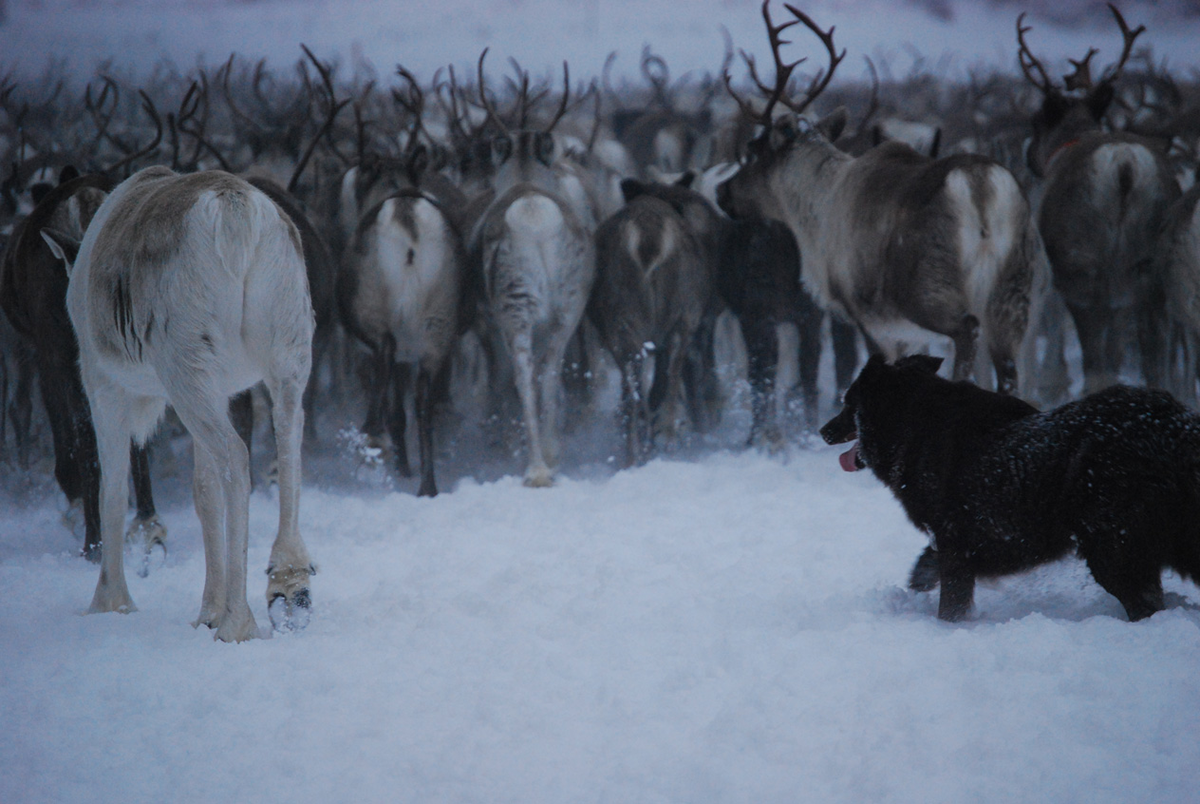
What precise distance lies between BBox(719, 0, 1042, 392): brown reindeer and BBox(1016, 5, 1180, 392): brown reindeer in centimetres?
85

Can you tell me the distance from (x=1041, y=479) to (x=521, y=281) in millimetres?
4175

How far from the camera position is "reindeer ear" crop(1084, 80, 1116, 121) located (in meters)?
7.52

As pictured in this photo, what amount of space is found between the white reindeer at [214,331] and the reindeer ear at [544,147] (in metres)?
4.73

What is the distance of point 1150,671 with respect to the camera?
8.43 feet

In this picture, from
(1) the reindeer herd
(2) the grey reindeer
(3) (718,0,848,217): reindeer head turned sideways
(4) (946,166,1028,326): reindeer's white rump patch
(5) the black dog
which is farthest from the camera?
(3) (718,0,848,217): reindeer head turned sideways

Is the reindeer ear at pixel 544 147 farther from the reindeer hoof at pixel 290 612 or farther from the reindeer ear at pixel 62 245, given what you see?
the reindeer hoof at pixel 290 612

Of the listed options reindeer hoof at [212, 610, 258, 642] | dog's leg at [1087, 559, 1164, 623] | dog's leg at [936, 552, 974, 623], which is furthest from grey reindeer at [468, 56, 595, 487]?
dog's leg at [1087, 559, 1164, 623]

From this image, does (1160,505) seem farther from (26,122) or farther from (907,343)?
(26,122)

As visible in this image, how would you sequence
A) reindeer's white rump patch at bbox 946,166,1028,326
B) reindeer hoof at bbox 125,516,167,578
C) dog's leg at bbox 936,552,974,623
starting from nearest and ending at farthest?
dog's leg at bbox 936,552,974,623
reindeer hoof at bbox 125,516,167,578
reindeer's white rump patch at bbox 946,166,1028,326

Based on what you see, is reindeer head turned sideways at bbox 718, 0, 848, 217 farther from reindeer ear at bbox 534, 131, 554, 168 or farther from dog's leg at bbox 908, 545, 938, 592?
dog's leg at bbox 908, 545, 938, 592

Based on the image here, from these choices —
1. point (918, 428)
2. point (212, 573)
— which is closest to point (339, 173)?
point (212, 573)

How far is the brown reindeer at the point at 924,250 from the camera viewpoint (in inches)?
210

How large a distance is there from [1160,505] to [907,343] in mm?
3341

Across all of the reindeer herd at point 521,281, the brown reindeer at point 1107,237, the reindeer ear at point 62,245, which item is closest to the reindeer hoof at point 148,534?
the reindeer herd at point 521,281
